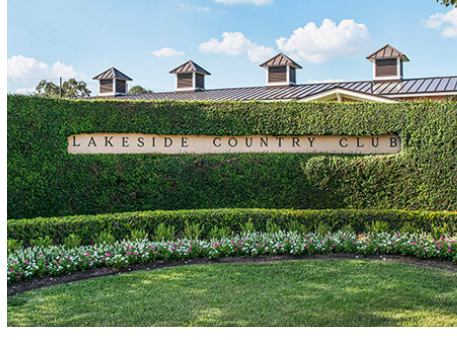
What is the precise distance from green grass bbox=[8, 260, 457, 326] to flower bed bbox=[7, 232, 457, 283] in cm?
51

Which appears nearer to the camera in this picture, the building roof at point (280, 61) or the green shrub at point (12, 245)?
the green shrub at point (12, 245)

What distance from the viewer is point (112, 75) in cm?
2347

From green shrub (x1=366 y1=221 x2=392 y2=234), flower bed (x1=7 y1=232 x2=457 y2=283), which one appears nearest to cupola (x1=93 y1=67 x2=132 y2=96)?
flower bed (x1=7 y1=232 x2=457 y2=283)

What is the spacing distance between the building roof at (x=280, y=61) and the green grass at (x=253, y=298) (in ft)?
51.8

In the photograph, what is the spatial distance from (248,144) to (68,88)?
1298 inches

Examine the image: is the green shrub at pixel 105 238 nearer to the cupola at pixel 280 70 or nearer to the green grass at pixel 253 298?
the green grass at pixel 253 298

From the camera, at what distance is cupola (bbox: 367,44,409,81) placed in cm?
1931

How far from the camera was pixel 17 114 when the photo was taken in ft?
25.5

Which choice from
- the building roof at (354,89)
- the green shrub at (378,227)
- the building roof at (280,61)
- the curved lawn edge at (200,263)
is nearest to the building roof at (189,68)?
the building roof at (354,89)

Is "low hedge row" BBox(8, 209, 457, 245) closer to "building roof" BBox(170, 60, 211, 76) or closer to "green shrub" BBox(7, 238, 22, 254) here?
"green shrub" BBox(7, 238, 22, 254)

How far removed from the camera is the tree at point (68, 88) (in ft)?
118

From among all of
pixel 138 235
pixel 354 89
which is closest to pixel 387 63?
pixel 354 89

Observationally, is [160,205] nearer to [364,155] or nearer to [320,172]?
[320,172]

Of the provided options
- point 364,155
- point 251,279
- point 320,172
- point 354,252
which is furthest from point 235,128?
point 251,279
